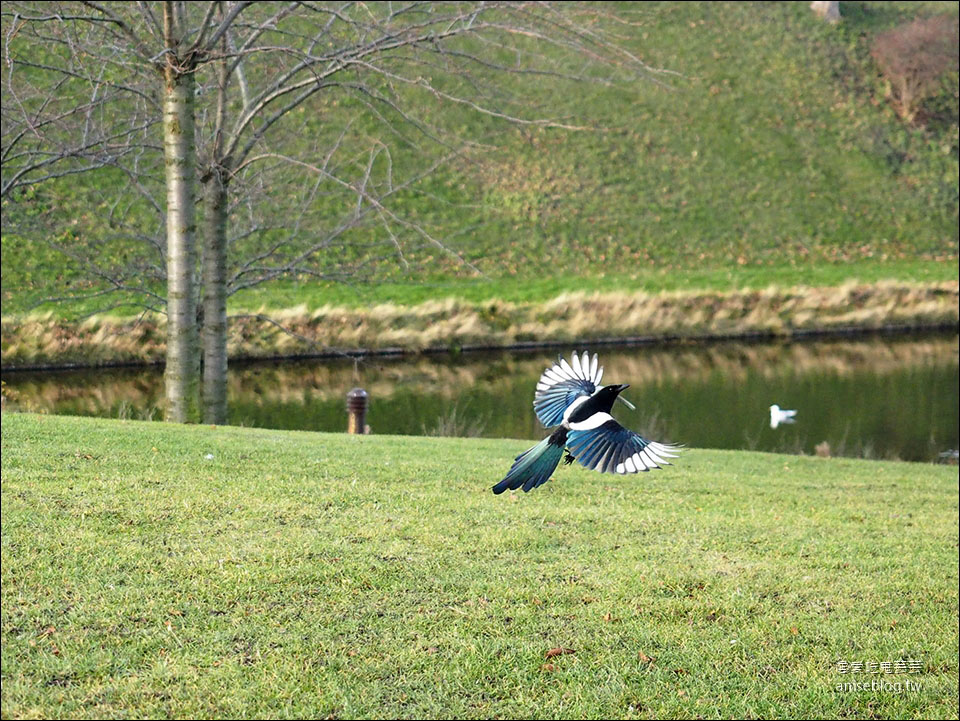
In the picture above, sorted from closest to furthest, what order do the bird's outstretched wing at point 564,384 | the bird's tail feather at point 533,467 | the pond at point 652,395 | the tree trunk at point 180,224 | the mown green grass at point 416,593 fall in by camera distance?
1. the bird's tail feather at point 533,467
2. the bird's outstretched wing at point 564,384
3. the tree trunk at point 180,224
4. the mown green grass at point 416,593
5. the pond at point 652,395

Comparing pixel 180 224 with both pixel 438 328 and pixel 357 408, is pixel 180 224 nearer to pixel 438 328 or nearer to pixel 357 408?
pixel 357 408

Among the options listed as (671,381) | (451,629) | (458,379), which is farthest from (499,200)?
(451,629)

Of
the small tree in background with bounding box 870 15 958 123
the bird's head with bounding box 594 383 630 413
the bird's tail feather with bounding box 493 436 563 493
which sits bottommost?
the bird's tail feather with bounding box 493 436 563 493

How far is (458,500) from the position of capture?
9.19m

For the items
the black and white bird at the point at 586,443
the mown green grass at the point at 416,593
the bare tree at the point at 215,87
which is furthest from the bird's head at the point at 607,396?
the mown green grass at the point at 416,593

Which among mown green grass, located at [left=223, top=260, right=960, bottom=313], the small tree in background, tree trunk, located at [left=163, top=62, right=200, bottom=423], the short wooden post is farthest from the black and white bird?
the small tree in background

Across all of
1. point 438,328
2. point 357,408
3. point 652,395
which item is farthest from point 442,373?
point 652,395

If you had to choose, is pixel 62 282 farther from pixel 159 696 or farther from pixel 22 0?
pixel 159 696

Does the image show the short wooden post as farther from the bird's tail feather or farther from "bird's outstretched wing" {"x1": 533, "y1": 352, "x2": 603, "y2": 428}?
the bird's tail feather

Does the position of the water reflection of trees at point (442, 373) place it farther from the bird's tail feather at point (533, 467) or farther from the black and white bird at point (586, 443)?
the bird's tail feather at point (533, 467)

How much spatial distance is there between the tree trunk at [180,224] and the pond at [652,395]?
5020 mm

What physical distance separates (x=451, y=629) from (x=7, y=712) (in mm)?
2639

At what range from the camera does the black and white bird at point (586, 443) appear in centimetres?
147

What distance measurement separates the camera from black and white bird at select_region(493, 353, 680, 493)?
57.9 inches
